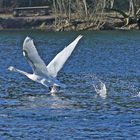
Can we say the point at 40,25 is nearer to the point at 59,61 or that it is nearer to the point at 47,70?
the point at 59,61

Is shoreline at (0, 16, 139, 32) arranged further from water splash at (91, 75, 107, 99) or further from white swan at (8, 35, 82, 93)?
white swan at (8, 35, 82, 93)

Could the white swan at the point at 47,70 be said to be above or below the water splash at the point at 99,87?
above

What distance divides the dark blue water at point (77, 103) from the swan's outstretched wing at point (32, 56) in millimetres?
1345

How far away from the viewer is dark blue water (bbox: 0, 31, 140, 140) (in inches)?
926

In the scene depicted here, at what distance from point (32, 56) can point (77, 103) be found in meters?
2.81

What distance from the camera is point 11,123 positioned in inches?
998

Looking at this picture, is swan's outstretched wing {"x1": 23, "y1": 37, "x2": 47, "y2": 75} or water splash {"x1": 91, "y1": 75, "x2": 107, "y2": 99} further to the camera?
water splash {"x1": 91, "y1": 75, "x2": 107, "y2": 99}

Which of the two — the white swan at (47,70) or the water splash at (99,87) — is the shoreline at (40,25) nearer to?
the water splash at (99,87)

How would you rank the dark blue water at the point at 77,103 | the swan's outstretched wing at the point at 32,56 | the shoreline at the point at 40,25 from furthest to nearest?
the shoreline at the point at 40,25, the swan's outstretched wing at the point at 32,56, the dark blue water at the point at 77,103

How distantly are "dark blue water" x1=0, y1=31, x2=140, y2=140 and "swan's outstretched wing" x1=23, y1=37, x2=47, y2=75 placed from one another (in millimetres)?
1345

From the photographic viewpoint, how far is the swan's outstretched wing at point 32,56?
28352 mm

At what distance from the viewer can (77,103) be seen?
30.2 metres

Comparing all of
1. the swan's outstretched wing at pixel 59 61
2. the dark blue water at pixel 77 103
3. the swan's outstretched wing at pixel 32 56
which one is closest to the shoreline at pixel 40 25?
the dark blue water at pixel 77 103

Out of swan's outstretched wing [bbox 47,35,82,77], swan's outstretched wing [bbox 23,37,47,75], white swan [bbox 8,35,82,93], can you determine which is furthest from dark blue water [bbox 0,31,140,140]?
swan's outstretched wing [bbox 23,37,47,75]
